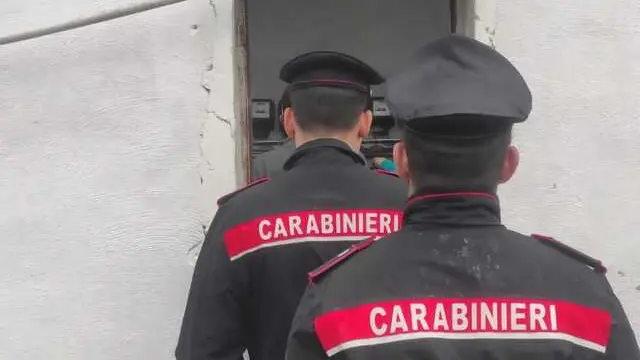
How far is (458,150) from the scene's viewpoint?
124cm

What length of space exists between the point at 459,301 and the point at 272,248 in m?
0.72

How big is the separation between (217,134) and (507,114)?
1388mm

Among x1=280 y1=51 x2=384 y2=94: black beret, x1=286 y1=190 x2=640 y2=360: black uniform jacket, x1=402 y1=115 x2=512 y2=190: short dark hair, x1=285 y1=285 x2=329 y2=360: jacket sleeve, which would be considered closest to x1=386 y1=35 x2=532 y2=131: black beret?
x1=402 y1=115 x2=512 y2=190: short dark hair

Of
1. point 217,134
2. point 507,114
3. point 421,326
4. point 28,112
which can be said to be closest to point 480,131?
point 507,114

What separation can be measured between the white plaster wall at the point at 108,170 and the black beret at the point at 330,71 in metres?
0.46

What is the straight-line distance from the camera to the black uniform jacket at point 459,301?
3.95 feet

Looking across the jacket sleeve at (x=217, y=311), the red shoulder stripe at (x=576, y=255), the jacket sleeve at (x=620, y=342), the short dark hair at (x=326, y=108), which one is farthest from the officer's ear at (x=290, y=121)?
the jacket sleeve at (x=620, y=342)

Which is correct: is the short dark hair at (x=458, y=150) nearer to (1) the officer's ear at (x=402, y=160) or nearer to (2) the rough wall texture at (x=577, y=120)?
(1) the officer's ear at (x=402, y=160)

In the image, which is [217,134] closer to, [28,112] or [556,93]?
[28,112]

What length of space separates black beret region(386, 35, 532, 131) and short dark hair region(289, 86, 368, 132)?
2.23ft

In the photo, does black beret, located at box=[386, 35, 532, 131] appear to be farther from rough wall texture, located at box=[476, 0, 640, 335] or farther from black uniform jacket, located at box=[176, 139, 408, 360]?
rough wall texture, located at box=[476, 0, 640, 335]

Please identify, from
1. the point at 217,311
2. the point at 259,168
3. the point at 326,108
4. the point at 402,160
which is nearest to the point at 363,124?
the point at 326,108

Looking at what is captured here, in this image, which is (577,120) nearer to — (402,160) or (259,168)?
(259,168)

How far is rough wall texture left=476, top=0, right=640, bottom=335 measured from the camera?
8.30 feet
